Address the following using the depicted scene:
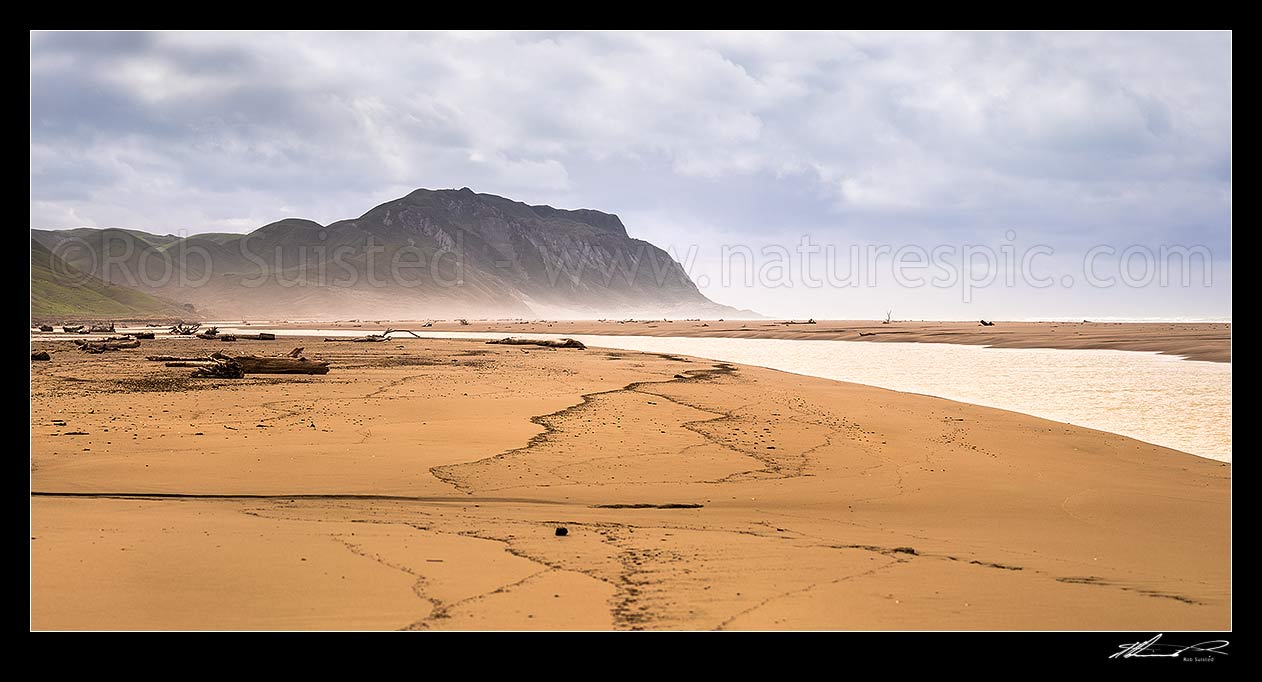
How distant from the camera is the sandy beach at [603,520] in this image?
170 inches

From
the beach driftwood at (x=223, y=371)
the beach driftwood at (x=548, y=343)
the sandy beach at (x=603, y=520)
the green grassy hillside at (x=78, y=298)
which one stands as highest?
the green grassy hillside at (x=78, y=298)

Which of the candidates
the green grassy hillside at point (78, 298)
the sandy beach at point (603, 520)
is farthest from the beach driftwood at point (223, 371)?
the green grassy hillside at point (78, 298)

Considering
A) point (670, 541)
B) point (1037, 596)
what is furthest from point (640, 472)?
point (1037, 596)
